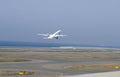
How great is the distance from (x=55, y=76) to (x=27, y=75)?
372 centimetres

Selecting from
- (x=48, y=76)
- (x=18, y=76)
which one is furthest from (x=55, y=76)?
(x=18, y=76)

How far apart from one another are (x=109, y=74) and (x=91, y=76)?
1352 millimetres

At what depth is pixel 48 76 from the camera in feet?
154

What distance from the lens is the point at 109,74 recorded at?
86.7 feet

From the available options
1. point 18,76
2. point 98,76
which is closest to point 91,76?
point 98,76

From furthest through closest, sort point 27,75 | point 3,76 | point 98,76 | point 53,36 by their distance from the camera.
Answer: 1. point 53,36
2. point 27,75
3. point 3,76
4. point 98,76

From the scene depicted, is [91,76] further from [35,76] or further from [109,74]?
[35,76]

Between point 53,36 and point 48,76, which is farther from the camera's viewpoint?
point 53,36

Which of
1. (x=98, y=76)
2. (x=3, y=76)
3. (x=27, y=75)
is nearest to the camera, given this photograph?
(x=98, y=76)

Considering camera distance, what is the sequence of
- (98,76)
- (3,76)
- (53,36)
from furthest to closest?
Answer: (53,36) → (3,76) → (98,76)

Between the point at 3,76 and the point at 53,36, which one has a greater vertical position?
the point at 53,36

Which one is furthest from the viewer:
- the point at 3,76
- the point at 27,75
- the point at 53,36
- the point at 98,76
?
the point at 53,36

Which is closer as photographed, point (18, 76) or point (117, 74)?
point (117, 74)

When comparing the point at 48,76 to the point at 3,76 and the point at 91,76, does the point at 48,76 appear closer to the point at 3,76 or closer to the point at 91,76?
the point at 3,76
